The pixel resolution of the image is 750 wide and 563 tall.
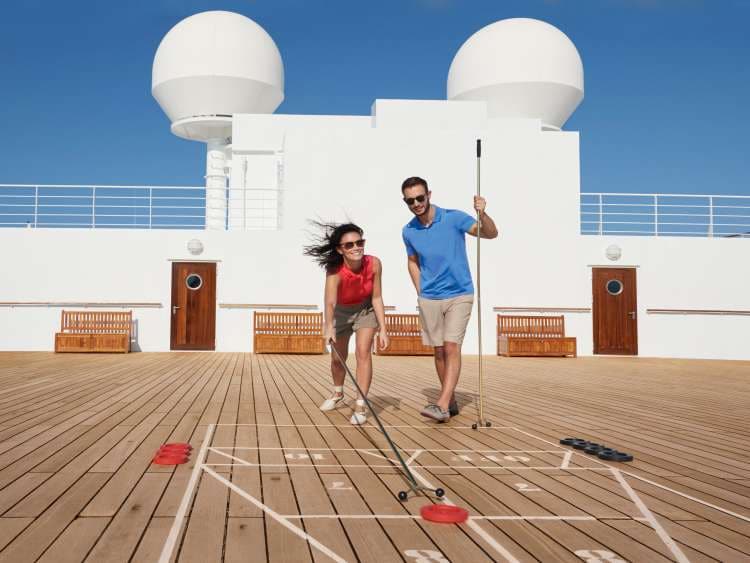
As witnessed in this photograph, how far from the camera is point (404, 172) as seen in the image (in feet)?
43.4

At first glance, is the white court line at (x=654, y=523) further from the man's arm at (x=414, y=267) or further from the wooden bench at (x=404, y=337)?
the wooden bench at (x=404, y=337)

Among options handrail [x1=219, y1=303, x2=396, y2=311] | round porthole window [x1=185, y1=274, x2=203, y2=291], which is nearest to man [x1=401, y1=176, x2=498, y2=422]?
handrail [x1=219, y1=303, x2=396, y2=311]

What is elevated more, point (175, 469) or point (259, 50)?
point (259, 50)

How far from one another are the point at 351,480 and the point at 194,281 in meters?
10.7

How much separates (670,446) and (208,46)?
589 inches

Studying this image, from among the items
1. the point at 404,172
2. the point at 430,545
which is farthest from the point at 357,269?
the point at 404,172

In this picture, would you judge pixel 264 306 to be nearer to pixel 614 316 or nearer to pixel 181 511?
pixel 614 316

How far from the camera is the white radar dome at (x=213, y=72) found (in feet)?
51.4

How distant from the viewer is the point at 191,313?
12680 millimetres

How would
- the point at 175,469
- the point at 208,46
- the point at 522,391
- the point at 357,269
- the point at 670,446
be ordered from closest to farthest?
the point at 175,469, the point at 670,446, the point at 357,269, the point at 522,391, the point at 208,46

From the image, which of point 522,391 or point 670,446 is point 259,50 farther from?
point 670,446

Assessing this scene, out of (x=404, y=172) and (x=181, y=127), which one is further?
(x=181, y=127)

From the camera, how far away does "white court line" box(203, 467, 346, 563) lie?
184 cm

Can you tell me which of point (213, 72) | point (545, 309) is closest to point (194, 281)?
point (213, 72)
